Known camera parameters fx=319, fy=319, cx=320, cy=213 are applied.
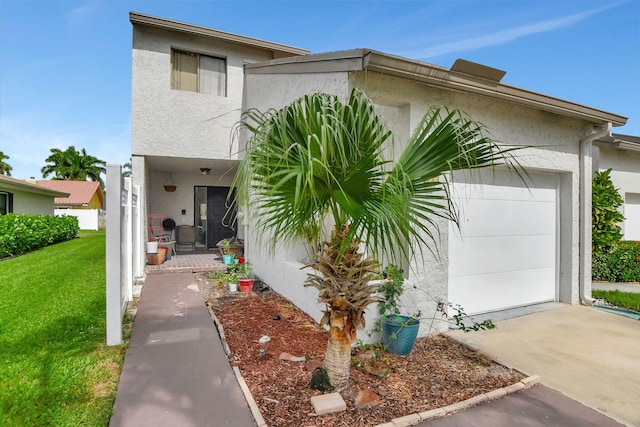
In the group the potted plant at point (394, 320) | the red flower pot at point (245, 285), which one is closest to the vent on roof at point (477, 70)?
the potted plant at point (394, 320)

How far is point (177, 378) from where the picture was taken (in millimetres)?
3584

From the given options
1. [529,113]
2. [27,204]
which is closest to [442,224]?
[529,113]

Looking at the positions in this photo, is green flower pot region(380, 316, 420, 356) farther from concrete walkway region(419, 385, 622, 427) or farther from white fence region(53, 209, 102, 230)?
white fence region(53, 209, 102, 230)

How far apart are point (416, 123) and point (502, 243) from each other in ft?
10.0

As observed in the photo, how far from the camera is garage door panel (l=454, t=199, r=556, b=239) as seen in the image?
5648mm

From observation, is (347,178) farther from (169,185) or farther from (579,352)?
(169,185)

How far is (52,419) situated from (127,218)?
4.16 m

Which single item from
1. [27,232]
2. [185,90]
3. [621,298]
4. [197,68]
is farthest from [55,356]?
[27,232]

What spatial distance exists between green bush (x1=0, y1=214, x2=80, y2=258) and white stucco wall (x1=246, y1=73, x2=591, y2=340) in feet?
39.3

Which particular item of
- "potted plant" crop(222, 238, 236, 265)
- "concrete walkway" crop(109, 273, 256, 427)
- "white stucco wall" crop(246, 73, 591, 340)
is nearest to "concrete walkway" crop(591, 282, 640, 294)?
"white stucco wall" crop(246, 73, 591, 340)

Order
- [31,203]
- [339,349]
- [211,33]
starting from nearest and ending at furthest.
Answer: [339,349] → [211,33] → [31,203]

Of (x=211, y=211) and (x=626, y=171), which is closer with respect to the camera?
(x=626, y=171)

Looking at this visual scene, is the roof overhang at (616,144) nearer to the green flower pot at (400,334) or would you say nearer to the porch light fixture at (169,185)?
the green flower pot at (400,334)

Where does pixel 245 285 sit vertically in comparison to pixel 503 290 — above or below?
below
